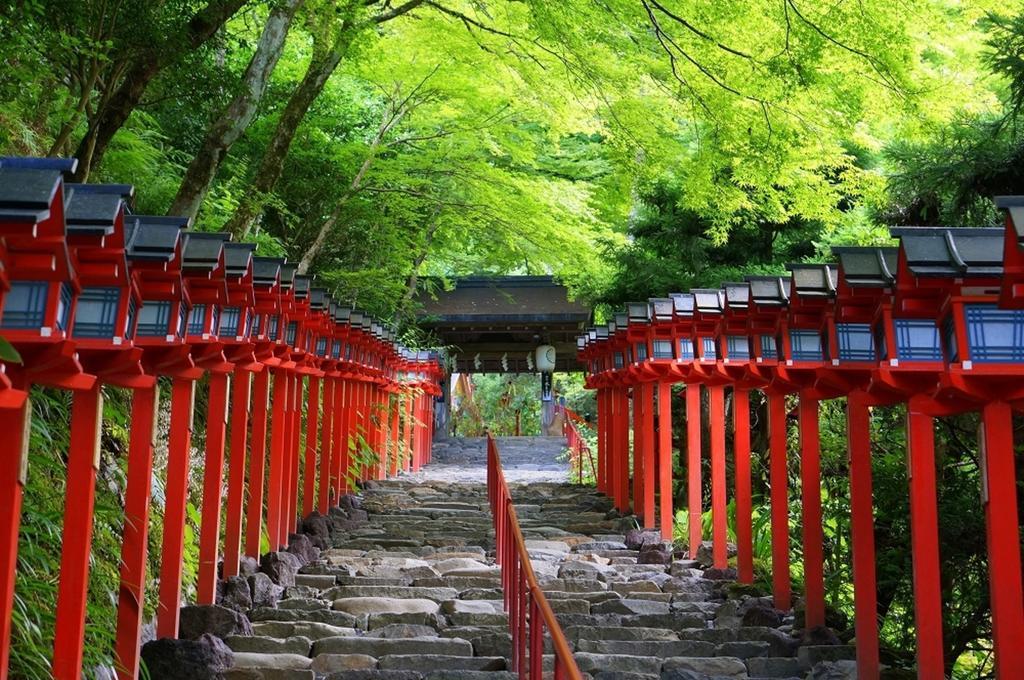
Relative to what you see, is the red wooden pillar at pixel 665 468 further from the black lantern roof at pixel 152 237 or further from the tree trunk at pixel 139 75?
the black lantern roof at pixel 152 237

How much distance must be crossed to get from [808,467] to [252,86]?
6.61 m

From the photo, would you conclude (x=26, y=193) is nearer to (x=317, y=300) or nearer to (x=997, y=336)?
(x=997, y=336)

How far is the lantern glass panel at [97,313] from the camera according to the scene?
5348 mm

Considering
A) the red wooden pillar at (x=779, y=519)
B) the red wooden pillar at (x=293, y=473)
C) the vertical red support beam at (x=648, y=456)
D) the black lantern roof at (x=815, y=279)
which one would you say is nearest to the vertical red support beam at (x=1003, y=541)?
the black lantern roof at (x=815, y=279)

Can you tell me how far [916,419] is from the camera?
682 centimetres

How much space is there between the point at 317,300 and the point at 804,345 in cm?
623

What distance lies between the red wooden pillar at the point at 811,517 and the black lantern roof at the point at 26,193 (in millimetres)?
7131

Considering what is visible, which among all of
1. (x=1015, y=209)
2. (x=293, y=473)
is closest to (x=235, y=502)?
(x=293, y=473)

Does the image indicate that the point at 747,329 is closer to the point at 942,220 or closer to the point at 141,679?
the point at 942,220

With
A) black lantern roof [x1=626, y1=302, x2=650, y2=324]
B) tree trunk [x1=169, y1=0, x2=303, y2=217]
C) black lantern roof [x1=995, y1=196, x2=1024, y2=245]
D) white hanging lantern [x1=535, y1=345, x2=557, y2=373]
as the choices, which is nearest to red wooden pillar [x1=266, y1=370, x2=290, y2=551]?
tree trunk [x1=169, y1=0, x2=303, y2=217]

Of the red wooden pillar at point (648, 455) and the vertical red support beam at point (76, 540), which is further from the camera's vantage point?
the red wooden pillar at point (648, 455)

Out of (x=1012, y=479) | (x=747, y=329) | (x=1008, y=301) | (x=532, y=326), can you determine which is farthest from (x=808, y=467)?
(x=532, y=326)

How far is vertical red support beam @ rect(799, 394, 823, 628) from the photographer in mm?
8969

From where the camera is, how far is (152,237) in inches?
230
